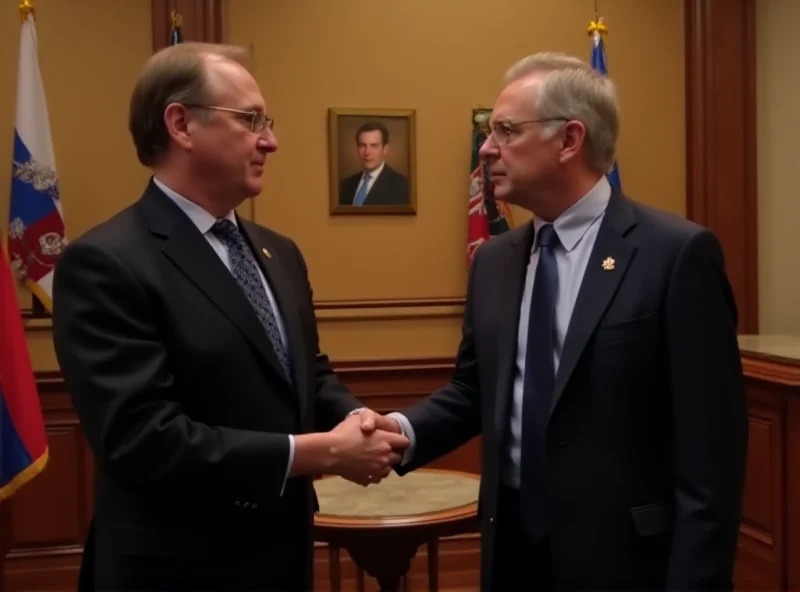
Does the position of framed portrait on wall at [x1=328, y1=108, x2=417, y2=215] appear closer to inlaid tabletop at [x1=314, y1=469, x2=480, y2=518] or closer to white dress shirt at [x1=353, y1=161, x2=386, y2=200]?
white dress shirt at [x1=353, y1=161, x2=386, y2=200]

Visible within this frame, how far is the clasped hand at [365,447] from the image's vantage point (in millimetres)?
2031

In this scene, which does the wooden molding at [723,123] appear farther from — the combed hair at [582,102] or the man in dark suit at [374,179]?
the combed hair at [582,102]

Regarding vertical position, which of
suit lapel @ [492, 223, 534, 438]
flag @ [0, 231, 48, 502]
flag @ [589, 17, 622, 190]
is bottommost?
flag @ [0, 231, 48, 502]

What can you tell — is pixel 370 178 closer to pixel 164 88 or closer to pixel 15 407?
pixel 15 407

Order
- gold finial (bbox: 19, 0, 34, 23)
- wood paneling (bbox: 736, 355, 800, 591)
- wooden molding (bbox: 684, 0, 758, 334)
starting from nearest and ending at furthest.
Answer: wood paneling (bbox: 736, 355, 800, 591)
gold finial (bbox: 19, 0, 34, 23)
wooden molding (bbox: 684, 0, 758, 334)

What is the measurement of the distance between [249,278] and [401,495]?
144cm

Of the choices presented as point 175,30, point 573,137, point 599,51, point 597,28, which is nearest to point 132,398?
point 573,137

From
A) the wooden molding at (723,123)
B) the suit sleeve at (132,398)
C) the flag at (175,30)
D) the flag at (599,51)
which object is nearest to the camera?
the suit sleeve at (132,398)

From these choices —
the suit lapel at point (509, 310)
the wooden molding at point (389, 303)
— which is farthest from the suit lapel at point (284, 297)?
the wooden molding at point (389, 303)

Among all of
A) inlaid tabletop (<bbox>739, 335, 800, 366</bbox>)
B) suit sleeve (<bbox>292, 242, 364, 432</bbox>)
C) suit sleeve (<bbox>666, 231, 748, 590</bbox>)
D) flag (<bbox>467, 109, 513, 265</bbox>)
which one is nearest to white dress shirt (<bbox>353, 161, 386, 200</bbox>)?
flag (<bbox>467, 109, 513, 265</bbox>)

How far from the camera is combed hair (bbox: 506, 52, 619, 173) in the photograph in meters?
2.05

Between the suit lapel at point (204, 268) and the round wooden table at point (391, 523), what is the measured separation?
1121 mm

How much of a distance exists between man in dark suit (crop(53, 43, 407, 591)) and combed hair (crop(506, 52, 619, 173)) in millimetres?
626

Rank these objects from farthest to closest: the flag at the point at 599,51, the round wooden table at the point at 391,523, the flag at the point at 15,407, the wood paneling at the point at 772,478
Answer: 1. the flag at the point at 599,51
2. the wood paneling at the point at 772,478
3. the flag at the point at 15,407
4. the round wooden table at the point at 391,523
